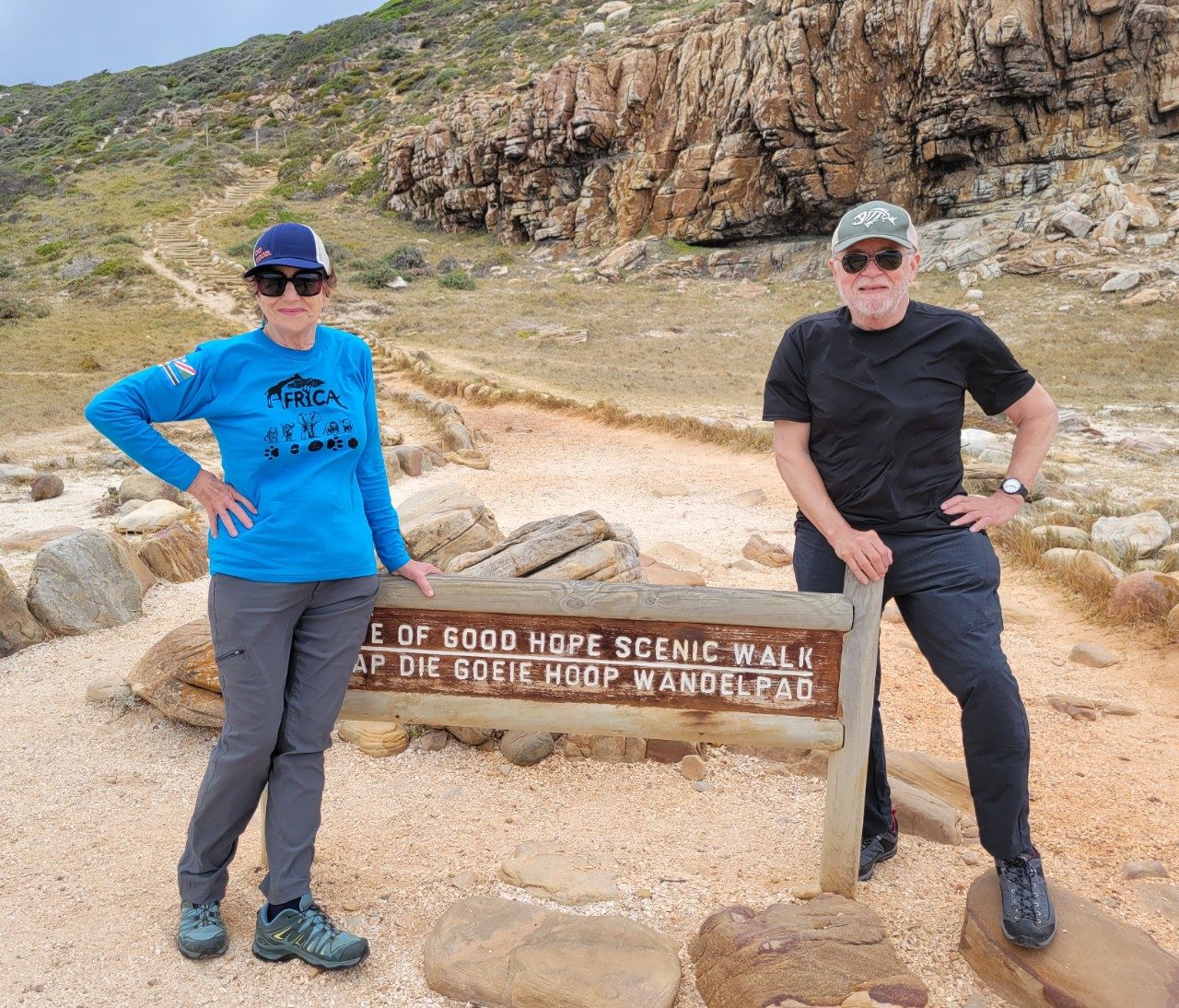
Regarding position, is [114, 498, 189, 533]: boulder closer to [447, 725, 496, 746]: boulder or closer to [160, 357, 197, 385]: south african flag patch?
[447, 725, 496, 746]: boulder

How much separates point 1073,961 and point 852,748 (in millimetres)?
734

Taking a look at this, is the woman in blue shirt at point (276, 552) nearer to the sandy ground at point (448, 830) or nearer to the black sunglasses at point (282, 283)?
the black sunglasses at point (282, 283)

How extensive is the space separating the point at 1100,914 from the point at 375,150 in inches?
1968

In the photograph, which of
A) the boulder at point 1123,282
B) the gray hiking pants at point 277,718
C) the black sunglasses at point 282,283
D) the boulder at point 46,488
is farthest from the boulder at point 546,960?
the boulder at point 1123,282

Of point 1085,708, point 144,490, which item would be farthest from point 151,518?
point 1085,708

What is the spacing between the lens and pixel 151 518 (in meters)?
7.39

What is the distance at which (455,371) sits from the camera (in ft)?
52.1

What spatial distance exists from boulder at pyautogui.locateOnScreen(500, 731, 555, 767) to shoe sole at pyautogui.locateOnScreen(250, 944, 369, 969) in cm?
136

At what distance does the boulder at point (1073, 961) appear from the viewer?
217 cm

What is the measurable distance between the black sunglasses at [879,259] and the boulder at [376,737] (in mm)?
2671

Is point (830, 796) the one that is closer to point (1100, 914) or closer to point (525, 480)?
point (1100, 914)

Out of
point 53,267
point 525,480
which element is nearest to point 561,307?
point 525,480

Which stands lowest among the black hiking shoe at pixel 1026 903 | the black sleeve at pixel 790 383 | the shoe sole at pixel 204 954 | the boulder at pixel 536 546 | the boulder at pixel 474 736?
the boulder at pixel 474 736

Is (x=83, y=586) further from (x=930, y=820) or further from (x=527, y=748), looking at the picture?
(x=930, y=820)
